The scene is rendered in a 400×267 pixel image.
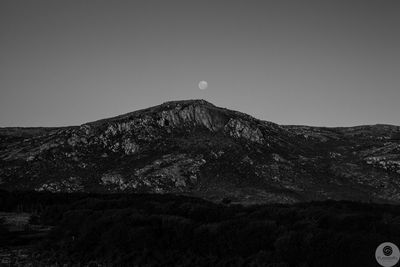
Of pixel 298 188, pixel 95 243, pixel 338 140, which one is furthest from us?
pixel 338 140

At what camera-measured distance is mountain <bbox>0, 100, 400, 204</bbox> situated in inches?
5059

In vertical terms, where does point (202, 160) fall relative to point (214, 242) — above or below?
above

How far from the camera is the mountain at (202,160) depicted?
128 m

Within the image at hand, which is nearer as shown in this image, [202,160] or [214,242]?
[214,242]

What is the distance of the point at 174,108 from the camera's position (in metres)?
184

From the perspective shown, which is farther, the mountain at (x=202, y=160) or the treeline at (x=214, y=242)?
the mountain at (x=202, y=160)

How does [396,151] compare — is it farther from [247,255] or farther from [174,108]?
[247,255]

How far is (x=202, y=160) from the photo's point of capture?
148 m

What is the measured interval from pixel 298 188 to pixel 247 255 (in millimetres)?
106799

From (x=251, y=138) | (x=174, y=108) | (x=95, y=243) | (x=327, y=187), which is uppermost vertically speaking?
(x=174, y=108)

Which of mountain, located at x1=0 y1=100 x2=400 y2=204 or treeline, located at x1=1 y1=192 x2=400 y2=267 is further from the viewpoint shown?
mountain, located at x1=0 y1=100 x2=400 y2=204

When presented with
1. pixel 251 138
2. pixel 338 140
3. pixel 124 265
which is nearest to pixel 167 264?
pixel 124 265

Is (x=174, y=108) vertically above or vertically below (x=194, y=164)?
above

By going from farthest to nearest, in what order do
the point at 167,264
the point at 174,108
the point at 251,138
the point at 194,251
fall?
the point at 174,108 < the point at 251,138 < the point at 194,251 < the point at 167,264
